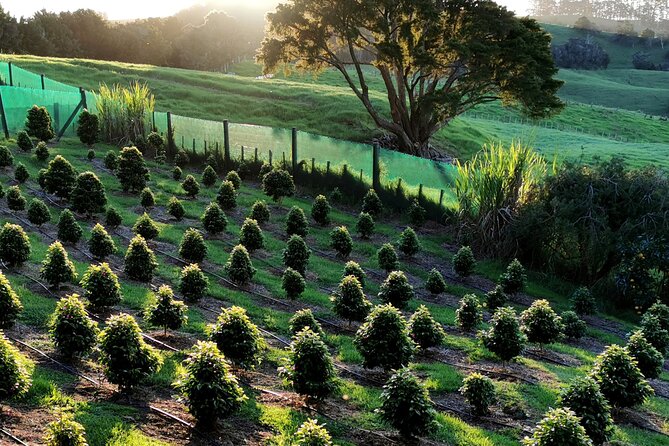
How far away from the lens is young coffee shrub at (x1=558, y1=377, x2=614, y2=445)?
366 inches

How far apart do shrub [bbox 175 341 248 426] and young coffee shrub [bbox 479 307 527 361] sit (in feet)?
18.2

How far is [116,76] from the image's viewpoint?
53.8 m

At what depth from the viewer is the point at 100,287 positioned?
12.8 m

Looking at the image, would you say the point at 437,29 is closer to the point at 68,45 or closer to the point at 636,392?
the point at 636,392

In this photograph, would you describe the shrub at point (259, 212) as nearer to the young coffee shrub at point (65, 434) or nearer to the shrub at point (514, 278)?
the shrub at point (514, 278)

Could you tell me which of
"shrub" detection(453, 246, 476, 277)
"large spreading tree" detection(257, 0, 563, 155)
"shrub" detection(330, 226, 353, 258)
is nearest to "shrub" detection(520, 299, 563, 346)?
"shrub" detection(453, 246, 476, 277)

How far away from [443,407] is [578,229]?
37.0ft

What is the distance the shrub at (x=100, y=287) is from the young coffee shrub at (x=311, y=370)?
192 inches

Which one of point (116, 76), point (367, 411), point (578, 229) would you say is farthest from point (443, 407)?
point (116, 76)

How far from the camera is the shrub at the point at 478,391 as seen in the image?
10195 millimetres

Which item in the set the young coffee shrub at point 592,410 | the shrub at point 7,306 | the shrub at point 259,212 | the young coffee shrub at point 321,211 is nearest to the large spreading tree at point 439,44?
the young coffee shrub at point 321,211

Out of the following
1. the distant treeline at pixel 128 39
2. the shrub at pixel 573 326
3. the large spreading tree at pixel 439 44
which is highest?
the distant treeline at pixel 128 39

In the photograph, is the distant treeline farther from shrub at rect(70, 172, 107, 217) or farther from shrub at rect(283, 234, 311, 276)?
shrub at rect(283, 234, 311, 276)

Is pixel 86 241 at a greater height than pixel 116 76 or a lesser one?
lesser
